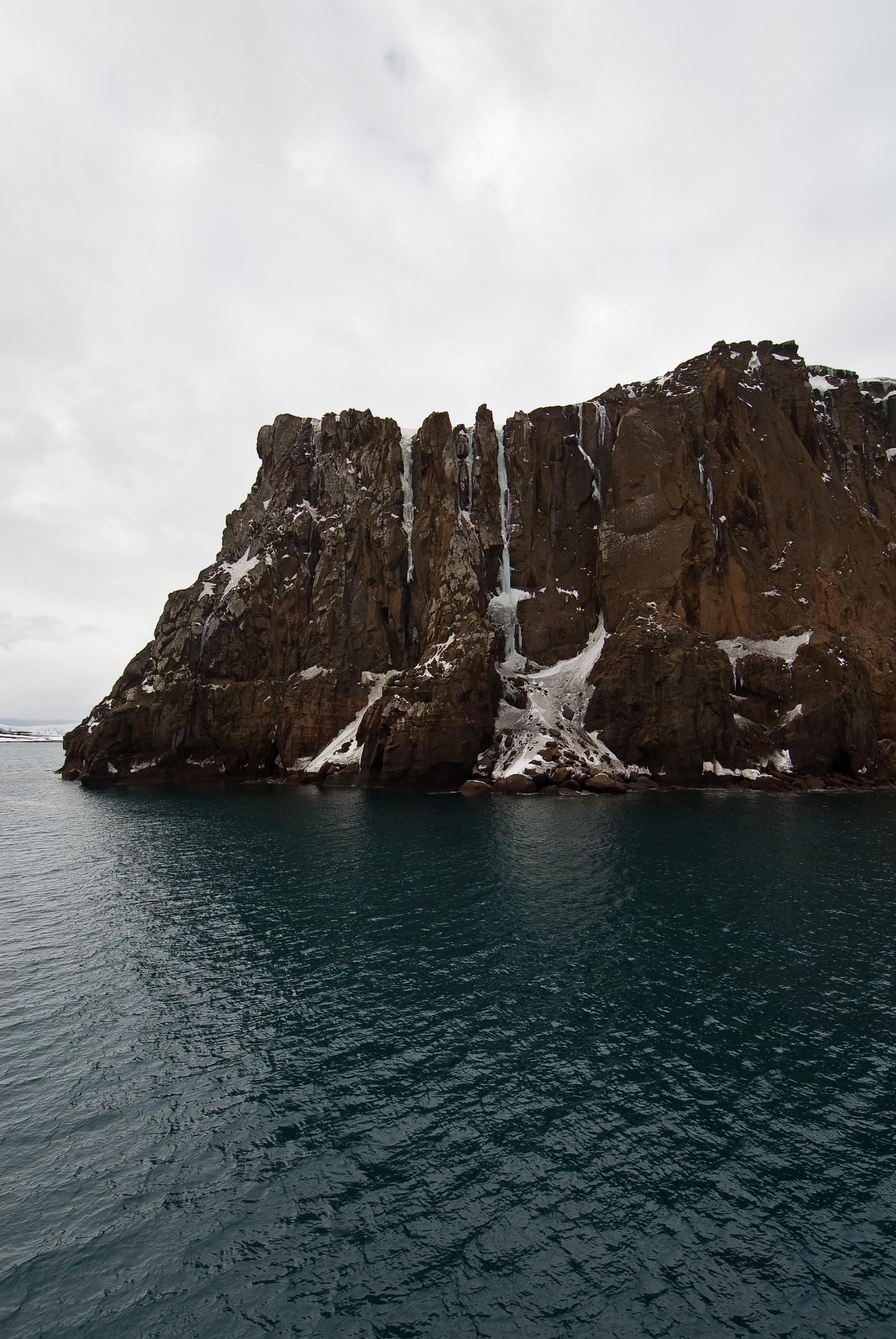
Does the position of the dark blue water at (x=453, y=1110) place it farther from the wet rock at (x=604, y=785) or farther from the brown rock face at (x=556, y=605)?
the brown rock face at (x=556, y=605)

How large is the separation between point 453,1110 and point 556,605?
8026 cm

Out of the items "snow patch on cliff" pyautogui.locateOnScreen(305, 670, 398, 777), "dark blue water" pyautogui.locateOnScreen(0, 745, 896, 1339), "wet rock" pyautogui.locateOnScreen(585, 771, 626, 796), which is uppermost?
"snow patch on cliff" pyautogui.locateOnScreen(305, 670, 398, 777)

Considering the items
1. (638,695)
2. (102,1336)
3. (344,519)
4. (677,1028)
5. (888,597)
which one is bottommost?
(102,1336)

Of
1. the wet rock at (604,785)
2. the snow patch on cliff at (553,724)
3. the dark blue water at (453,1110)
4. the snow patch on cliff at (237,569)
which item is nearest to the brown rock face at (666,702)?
the snow patch on cliff at (553,724)

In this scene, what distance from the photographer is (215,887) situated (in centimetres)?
3325

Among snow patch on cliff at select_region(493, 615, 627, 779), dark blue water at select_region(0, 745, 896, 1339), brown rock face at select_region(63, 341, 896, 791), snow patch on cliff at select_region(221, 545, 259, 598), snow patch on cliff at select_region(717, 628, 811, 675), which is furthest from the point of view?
snow patch on cliff at select_region(221, 545, 259, 598)

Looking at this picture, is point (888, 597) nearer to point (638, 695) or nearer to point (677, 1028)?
point (638, 695)

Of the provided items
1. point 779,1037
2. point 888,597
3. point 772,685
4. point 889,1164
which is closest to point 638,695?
point 772,685

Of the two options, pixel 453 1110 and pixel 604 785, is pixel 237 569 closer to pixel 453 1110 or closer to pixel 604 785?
pixel 604 785

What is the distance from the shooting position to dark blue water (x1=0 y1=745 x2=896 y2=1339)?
392 inches

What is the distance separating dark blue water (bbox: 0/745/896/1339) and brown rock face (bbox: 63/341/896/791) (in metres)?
42.3

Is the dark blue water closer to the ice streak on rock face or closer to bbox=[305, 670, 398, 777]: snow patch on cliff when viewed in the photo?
bbox=[305, 670, 398, 777]: snow patch on cliff

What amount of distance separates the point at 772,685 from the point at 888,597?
991 inches

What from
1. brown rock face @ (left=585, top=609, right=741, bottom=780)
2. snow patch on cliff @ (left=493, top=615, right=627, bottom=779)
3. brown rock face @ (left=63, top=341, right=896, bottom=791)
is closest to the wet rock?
snow patch on cliff @ (left=493, top=615, right=627, bottom=779)
